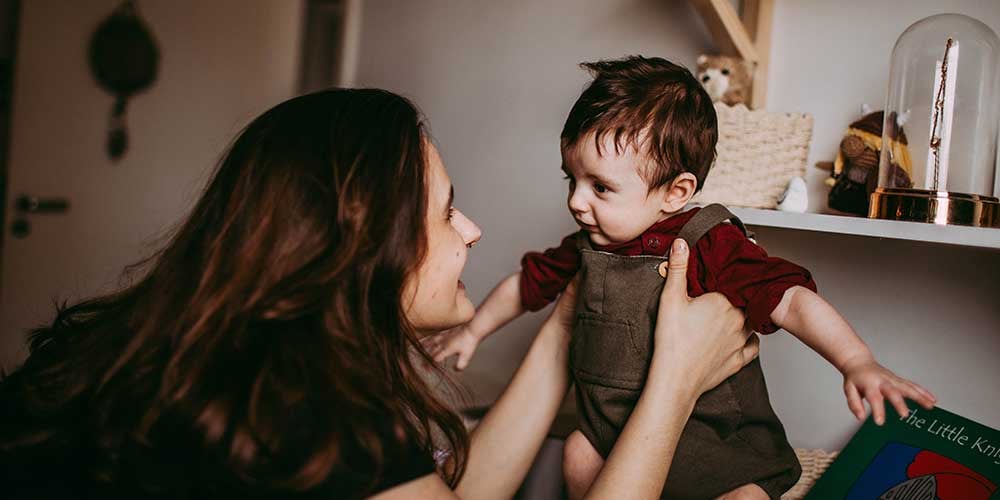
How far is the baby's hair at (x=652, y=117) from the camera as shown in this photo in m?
1.12

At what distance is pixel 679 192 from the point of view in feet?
3.92

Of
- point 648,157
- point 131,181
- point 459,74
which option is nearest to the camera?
point 648,157

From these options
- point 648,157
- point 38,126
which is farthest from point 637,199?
point 38,126

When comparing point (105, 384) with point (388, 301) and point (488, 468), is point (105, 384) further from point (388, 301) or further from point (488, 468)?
point (488, 468)

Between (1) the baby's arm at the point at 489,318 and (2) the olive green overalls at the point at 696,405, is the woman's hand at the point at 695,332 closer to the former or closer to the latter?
(2) the olive green overalls at the point at 696,405

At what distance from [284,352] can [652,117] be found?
0.60 m

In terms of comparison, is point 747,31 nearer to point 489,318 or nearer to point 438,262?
point 489,318

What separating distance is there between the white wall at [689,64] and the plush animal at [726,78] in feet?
0.46

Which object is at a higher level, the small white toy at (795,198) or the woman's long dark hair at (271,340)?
the small white toy at (795,198)

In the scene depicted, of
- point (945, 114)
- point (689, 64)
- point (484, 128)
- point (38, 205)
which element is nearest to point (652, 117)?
point (945, 114)

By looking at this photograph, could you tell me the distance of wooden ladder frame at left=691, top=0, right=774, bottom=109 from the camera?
135cm

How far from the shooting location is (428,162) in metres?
0.96

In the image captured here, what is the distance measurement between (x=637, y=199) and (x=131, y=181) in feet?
6.64

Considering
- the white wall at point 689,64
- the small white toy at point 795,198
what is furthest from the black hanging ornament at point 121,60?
the small white toy at point 795,198
